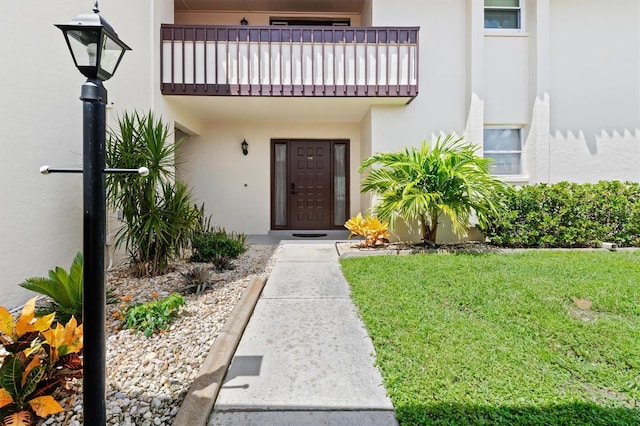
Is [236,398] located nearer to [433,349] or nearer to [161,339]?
[161,339]

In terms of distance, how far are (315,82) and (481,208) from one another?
3.84 m

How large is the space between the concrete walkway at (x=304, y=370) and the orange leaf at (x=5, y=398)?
1024 millimetres

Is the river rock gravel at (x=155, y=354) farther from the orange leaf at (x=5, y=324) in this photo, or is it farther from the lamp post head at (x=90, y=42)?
the lamp post head at (x=90, y=42)

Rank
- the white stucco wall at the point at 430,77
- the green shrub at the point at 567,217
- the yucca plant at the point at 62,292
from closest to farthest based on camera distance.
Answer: the yucca plant at the point at 62,292
the green shrub at the point at 567,217
the white stucco wall at the point at 430,77

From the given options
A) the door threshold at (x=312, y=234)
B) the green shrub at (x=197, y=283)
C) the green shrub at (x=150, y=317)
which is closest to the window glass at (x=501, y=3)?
the door threshold at (x=312, y=234)

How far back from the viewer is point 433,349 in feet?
8.41

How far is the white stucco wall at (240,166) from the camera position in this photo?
8.55 metres

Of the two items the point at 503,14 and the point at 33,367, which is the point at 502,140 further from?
the point at 33,367

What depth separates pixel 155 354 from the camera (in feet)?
8.21

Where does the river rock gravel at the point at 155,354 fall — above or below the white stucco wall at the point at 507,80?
below

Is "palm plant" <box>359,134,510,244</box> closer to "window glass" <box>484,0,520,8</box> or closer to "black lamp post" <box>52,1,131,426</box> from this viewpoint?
"window glass" <box>484,0,520,8</box>

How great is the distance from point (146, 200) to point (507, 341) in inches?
169

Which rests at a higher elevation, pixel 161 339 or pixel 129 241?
pixel 129 241

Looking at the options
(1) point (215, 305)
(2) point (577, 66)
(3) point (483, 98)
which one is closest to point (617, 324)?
(1) point (215, 305)
